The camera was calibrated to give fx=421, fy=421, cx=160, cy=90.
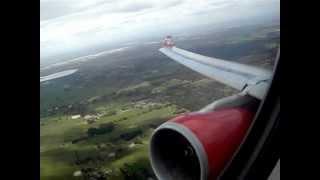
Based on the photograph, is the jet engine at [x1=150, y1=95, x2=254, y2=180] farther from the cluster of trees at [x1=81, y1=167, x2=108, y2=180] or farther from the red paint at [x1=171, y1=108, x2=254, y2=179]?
the cluster of trees at [x1=81, y1=167, x2=108, y2=180]

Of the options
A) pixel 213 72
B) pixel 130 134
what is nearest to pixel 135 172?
pixel 130 134

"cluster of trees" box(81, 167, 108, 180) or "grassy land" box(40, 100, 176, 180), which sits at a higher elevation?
"grassy land" box(40, 100, 176, 180)

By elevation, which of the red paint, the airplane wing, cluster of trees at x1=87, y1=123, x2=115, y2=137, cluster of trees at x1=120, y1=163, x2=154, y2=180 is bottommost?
cluster of trees at x1=120, y1=163, x2=154, y2=180

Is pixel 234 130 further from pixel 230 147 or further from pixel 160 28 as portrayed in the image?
pixel 160 28

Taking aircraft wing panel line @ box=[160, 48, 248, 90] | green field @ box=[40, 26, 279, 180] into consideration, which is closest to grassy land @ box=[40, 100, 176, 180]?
green field @ box=[40, 26, 279, 180]

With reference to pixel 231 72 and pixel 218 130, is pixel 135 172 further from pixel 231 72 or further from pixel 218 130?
pixel 231 72

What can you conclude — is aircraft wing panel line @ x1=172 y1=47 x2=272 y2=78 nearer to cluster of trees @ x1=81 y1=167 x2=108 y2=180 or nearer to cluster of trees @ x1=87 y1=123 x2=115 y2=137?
cluster of trees @ x1=87 y1=123 x2=115 y2=137

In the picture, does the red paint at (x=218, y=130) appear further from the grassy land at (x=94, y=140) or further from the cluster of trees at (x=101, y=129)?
the cluster of trees at (x=101, y=129)
